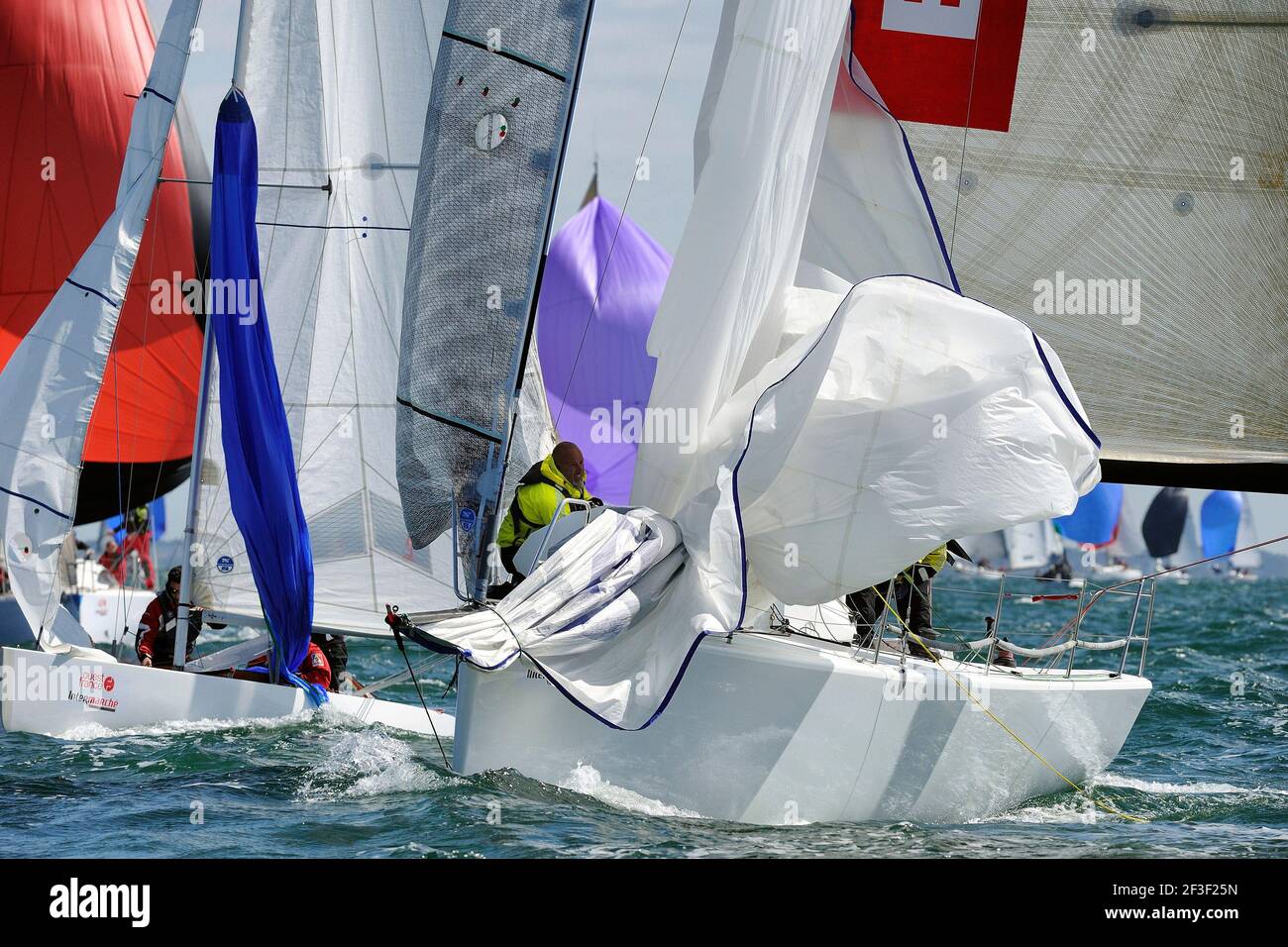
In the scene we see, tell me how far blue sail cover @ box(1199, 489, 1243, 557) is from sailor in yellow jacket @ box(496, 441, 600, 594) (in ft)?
167

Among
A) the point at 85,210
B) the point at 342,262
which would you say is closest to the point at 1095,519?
the point at 85,210

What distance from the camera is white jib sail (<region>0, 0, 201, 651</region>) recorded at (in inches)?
363

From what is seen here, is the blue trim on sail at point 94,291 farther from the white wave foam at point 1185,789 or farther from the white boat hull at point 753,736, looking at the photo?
the white wave foam at point 1185,789

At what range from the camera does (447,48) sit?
22.4 ft

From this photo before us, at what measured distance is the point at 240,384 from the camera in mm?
8398

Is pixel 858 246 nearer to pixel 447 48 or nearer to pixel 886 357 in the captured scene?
pixel 886 357

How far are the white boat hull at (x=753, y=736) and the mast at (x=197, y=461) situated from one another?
4.53m

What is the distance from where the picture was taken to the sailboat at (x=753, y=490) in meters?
5.82

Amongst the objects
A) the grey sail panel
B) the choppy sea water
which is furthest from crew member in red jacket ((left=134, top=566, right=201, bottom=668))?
the grey sail panel

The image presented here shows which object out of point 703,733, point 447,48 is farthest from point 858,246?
point 703,733

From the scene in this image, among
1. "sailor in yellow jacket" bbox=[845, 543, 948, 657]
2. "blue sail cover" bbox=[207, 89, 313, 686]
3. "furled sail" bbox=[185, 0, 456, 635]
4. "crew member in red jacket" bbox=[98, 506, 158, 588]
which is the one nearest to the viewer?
"sailor in yellow jacket" bbox=[845, 543, 948, 657]

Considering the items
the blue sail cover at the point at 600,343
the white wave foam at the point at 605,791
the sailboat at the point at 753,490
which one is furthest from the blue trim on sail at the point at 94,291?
the blue sail cover at the point at 600,343

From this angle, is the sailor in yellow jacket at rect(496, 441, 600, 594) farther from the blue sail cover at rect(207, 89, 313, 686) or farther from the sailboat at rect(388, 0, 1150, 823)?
the blue sail cover at rect(207, 89, 313, 686)

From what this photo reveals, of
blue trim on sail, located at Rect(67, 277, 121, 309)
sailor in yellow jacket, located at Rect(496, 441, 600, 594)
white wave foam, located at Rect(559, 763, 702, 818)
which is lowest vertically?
white wave foam, located at Rect(559, 763, 702, 818)
